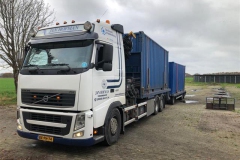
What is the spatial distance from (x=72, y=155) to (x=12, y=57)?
1248 cm

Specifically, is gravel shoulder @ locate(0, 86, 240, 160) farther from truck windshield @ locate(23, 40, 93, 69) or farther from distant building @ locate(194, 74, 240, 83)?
distant building @ locate(194, 74, 240, 83)

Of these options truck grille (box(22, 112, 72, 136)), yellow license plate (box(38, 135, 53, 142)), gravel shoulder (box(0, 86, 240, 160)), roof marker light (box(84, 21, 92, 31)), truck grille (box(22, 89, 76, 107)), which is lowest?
gravel shoulder (box(0, 86, 240, 160))

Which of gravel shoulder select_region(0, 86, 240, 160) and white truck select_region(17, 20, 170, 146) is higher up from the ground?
white truck select_region(17, 20, 170, 146)

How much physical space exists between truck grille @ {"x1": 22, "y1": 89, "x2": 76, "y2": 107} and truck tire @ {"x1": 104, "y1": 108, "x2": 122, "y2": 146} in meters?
1.25

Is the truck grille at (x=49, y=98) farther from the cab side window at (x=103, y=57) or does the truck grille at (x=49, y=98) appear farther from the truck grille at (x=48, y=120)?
the cab side window at (x=103, y=57)

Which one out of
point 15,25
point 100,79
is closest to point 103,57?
point 100,79

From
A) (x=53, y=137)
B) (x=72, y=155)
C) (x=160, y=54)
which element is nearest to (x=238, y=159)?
(x=72, y=155)

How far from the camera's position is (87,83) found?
4820mm

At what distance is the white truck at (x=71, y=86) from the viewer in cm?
484

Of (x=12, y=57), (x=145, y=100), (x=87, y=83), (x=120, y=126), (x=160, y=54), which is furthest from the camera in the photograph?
(x=12, y=57)

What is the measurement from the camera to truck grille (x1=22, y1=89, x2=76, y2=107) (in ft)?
15.9

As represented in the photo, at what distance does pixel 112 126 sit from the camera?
587 centimetres

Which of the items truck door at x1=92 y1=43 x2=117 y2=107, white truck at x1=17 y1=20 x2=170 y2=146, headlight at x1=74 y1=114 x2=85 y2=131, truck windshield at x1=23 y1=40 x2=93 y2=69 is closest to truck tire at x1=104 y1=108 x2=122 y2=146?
white truck at x1=17 y1=20 x2=170 y2=146

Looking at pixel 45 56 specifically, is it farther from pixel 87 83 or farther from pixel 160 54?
pixel 160 54
